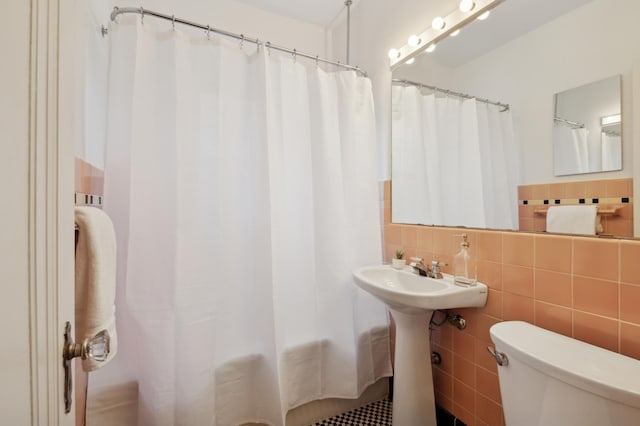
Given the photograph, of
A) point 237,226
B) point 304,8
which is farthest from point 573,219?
point 304,8

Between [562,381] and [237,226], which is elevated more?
[237,226]

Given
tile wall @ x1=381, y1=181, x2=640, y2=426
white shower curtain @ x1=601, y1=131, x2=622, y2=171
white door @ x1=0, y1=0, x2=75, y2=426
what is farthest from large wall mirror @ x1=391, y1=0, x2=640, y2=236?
white door @ x1=0, y1=0, x2=75, y2=426

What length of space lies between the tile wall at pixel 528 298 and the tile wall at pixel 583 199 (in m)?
0.06

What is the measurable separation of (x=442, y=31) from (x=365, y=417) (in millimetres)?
2143

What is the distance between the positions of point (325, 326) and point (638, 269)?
127cm

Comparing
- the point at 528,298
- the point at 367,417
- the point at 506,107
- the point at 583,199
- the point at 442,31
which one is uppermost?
the point at 442,31

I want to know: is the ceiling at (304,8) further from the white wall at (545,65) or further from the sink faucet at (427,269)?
the sink faucet at (427,269)

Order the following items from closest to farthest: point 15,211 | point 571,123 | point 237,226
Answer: point 15,211 → point 571,123 → point 237,226

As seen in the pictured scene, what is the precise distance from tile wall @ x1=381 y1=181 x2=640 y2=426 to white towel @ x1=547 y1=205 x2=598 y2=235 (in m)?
0.04

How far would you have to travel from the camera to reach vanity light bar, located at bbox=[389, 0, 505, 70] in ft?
4.05

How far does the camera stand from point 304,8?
1.92 m

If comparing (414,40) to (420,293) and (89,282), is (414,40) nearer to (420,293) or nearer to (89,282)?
(420,293)

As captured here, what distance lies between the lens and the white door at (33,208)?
Result: 1.14 feet

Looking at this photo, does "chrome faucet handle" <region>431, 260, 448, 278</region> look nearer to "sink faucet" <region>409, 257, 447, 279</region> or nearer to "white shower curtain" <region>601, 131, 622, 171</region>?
"sink faucet" <region>409, 257, 447, 279</region>
